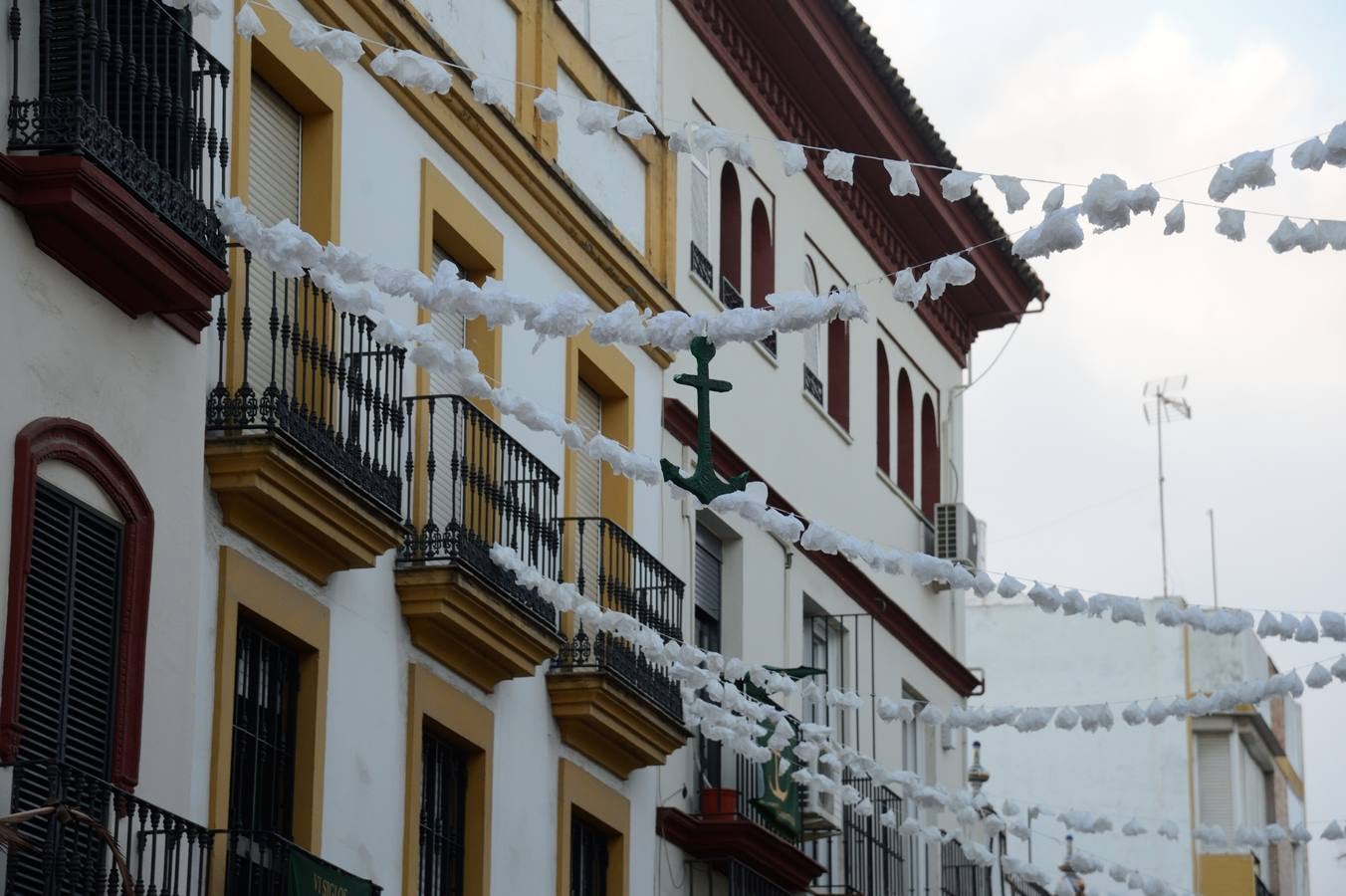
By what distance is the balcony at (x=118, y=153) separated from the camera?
40.0 ft

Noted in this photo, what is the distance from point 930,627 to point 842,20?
6.73 metres

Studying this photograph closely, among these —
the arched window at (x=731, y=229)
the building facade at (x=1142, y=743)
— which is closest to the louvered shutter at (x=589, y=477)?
the arched window at (x=731, y=229)

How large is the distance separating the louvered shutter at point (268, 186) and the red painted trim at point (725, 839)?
6.25 metres

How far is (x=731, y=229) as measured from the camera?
23703 millimetres

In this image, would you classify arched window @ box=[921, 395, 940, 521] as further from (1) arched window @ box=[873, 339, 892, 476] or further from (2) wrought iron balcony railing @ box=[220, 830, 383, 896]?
(2) wrought iron balcony railing @ box=[220, 830, 383, 896]

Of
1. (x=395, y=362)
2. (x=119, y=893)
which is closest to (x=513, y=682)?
(x=395, y=362)

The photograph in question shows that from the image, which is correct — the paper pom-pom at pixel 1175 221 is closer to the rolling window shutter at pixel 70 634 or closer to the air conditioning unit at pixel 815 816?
the rolling window shutter at pixel 70 634

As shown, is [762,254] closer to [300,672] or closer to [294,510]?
[300,672]

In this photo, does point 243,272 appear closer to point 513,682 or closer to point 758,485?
point 758,485

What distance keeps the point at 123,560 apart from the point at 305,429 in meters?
1.84

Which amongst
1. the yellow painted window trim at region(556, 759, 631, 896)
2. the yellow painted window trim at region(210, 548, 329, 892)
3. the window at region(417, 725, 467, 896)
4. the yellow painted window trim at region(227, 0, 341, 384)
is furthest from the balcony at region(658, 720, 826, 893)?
the yellow painted window trim at region(227, 0, 341, 384)

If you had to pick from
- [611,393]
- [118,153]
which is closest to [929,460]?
[611,393]

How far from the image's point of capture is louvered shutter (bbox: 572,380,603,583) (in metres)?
19.4

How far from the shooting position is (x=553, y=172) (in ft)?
62.9
